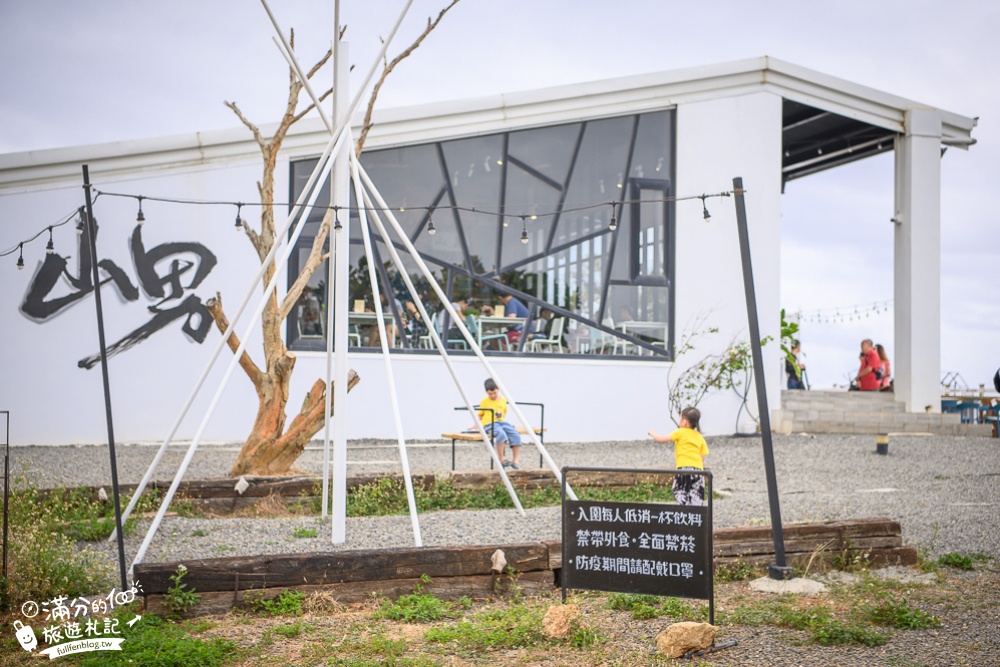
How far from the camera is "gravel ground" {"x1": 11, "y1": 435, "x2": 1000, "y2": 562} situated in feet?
26.0

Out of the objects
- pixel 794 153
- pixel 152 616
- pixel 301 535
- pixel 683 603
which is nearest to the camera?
pixel 152 616

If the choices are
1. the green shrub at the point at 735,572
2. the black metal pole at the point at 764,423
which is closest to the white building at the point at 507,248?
the black metal pole at the point at 764,423

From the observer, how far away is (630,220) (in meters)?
17.0

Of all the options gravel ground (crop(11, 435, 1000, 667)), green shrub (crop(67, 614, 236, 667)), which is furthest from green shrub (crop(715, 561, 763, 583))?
green shrub (crop(67, 614, 236, 667))

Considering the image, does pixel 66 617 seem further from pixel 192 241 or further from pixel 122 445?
pixel 192 241

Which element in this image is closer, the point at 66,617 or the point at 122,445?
the point at 66,617

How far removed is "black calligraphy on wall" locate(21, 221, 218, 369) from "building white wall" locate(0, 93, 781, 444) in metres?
0.13

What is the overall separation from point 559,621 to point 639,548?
65cm

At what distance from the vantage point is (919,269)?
18.0m

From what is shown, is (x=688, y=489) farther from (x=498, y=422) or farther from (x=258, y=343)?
(x=258, y=343)

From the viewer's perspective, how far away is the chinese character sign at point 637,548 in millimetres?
5379

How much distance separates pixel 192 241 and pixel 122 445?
3.62m

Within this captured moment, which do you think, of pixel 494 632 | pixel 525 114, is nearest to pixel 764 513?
pixel 494 632

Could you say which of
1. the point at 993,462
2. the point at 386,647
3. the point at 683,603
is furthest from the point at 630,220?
the point at 386,647
